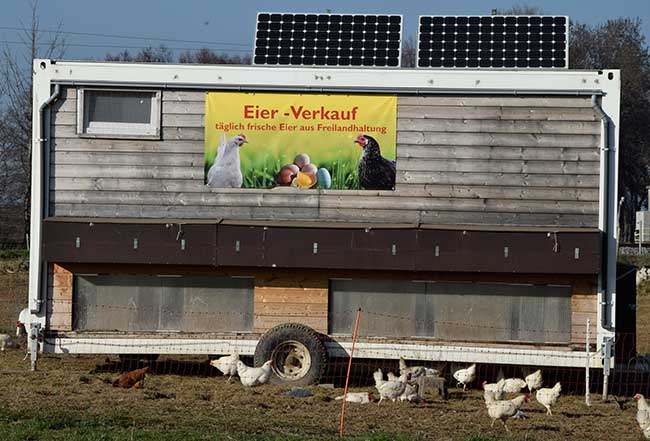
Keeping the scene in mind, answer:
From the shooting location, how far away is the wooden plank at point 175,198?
16.1 m

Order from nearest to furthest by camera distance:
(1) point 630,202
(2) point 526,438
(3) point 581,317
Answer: (2) point 526,438 → (3) point 581,317 → (1) point 630,202

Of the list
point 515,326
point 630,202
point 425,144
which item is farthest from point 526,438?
point 630,202

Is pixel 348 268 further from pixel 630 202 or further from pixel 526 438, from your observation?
pixel 630 202

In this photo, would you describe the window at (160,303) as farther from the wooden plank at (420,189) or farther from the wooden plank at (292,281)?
the wooden plank at (420,189)

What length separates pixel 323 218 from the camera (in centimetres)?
1597

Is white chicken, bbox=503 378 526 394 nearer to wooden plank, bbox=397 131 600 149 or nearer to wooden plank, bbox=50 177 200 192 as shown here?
wooden plank, bbox=397 131 600 149

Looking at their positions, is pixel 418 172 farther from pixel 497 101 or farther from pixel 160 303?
pixel 160 303

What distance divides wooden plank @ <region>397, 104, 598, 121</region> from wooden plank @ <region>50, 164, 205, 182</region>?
10.3ft

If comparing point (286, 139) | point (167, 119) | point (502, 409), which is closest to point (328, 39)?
point (286, 139)

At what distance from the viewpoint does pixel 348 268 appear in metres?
15.6

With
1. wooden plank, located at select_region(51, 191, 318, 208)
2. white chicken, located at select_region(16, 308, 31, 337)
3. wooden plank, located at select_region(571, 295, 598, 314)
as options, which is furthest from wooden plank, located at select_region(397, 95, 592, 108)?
white chicken, located at select_region(16, 308, 31, 337)

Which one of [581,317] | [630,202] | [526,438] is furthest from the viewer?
[630,202]

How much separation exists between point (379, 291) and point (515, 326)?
1993 millimetres

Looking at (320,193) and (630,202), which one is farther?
(630,202)
